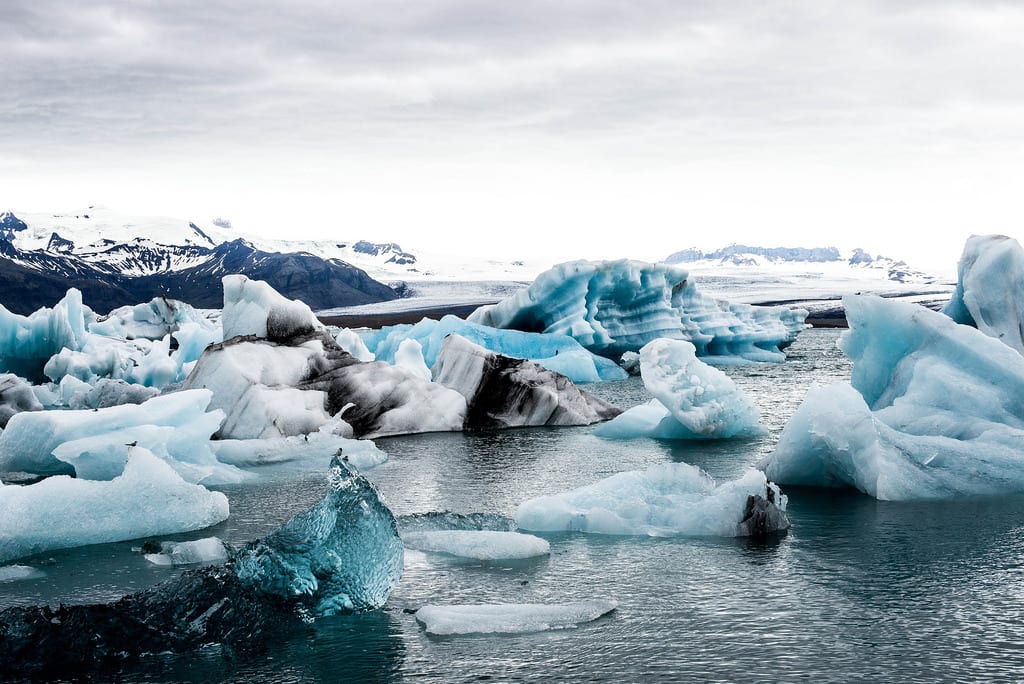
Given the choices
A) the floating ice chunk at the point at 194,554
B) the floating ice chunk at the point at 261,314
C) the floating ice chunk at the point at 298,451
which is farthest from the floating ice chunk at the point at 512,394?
the floating ice chunk at the point at 194,554

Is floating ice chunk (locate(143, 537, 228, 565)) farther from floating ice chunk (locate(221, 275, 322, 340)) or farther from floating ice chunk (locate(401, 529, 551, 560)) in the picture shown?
floating ice chunk (locate(221, 275, 322, 340))

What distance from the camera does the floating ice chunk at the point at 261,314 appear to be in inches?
696

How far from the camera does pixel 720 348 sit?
36281 millimetres

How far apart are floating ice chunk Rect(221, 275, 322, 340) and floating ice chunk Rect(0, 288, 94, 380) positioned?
10.4 m

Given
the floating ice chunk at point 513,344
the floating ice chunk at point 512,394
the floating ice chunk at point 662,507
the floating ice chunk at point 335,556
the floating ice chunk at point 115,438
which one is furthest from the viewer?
the floating ice chunk at point 513,344

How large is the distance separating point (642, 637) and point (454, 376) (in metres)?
12.3

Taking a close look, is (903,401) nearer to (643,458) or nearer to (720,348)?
(643,458)

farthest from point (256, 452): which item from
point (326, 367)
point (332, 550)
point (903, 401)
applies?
point (903, 401)

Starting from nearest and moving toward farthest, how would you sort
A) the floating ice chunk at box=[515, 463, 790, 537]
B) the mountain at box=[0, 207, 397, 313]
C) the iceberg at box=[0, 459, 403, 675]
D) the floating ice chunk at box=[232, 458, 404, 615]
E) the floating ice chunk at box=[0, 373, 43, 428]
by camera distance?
the iceberg at box=[0, 459, 403, 675] → the floating ice chunk at box=[232, 458, 404, 615] → the floating ice chunk at box=[515, 463, 790, 537] → the floating ice chunk at box=[0, 373, 43, 428] → the mountain at box=[0, 207, 397, 313]

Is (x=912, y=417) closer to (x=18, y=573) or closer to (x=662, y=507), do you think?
(x=662, y=507)

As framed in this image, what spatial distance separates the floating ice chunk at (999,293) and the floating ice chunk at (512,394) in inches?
257

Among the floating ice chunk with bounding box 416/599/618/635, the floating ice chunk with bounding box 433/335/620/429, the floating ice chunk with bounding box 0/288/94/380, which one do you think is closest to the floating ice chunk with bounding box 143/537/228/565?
the floating ice chunk with bounding box 416/599/618/635

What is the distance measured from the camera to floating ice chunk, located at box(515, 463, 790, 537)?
8.82m

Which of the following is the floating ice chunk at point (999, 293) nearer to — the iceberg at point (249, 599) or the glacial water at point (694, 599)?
the glacial water at point (694, 599)
